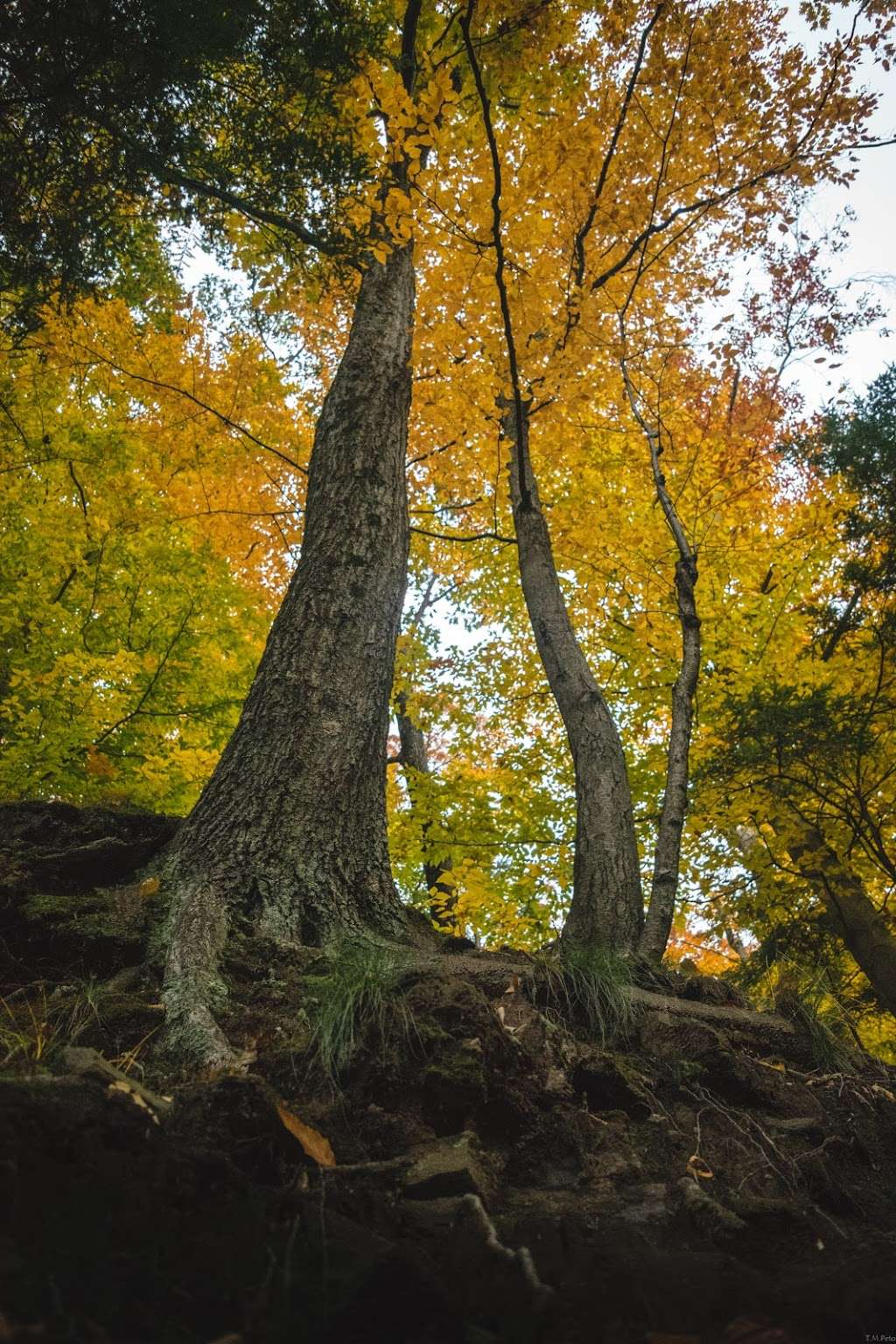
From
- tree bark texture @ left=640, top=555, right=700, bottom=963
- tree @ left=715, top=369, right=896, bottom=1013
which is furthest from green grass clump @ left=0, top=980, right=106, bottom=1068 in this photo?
tree @ left=715, top=369, right=896, bottom=1013

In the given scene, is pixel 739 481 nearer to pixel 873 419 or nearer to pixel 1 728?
pixel 873 419

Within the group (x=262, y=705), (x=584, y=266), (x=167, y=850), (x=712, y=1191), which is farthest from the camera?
(x=584, y=266)

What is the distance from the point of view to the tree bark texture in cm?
376

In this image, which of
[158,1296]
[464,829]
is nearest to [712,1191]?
[158,1296]

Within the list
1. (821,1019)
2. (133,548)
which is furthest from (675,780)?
(133,548)

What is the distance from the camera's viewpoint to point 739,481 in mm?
9336

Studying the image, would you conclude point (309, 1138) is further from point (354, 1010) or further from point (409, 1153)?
point (354, 1010)

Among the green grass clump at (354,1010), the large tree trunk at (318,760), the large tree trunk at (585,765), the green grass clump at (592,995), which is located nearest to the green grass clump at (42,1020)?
the large tree trunk at (318,760)

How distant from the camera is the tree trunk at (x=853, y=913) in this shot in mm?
7332

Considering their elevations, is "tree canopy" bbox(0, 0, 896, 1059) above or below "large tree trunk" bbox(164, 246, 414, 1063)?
above

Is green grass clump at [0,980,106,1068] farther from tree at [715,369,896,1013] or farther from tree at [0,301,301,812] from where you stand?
tree at [715,369,896,1013]

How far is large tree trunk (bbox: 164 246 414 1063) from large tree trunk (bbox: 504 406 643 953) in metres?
1.17

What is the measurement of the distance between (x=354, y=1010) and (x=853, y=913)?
7.92 metres

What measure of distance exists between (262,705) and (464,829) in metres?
4.17
